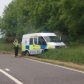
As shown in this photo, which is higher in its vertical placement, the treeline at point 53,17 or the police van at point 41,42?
the treeline at point 53,17

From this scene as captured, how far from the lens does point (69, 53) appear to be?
100ft

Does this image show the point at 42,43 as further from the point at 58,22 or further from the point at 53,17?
the point at 53,17

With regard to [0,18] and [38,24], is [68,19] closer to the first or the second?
[38,24]

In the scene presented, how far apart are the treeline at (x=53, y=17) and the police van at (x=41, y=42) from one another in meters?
3.22

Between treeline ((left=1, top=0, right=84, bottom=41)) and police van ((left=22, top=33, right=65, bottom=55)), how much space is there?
3.22 metres

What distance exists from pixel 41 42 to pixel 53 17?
10635 millimetres

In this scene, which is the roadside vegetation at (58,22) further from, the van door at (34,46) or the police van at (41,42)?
the van door at (34,46)

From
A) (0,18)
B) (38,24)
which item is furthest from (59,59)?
(0,18)

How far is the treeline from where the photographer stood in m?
41.4

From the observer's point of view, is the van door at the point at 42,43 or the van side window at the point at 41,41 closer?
the van door at the point at 42,43

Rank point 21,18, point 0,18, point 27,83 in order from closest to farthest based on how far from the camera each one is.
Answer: point 27,83 → point 21,18 → point 0,18

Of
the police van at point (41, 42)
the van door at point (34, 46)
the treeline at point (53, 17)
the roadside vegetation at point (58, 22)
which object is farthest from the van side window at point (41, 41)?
the treeline at point (53, 17)

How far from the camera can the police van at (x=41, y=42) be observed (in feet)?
126

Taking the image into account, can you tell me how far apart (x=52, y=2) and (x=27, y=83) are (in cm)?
3380
